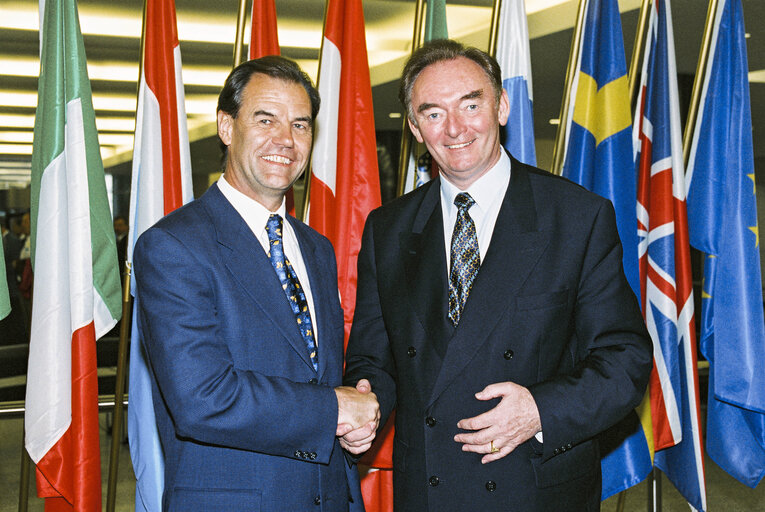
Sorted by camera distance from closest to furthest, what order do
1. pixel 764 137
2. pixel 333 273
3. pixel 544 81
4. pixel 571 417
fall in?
pixel 571 417
pixel 333 273
pixel 544 81
pixel 764 137

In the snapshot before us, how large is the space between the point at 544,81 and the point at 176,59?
6.77 metres

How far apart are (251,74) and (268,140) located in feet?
0.64

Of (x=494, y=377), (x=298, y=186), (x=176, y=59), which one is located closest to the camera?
(x=494, y=377)

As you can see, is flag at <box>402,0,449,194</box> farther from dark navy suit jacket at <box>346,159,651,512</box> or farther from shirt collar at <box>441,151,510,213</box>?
dark navy suit jacket at <box>346,159,651,512</box>

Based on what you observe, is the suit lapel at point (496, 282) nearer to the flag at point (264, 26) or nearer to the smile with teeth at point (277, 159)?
the smile with teeth at point (277, 159)

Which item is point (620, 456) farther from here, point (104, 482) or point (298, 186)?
point (298, 186)

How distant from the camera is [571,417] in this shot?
163cm

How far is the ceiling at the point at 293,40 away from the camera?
6.43m

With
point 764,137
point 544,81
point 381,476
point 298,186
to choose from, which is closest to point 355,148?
point 381,476

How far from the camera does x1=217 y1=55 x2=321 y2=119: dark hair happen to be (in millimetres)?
1942

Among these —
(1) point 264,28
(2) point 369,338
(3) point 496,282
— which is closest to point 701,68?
(1) point 264,28

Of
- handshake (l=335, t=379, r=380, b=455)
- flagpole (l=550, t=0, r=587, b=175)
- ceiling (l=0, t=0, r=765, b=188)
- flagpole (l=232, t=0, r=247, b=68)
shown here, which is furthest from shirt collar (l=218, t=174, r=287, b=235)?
ceiling (l=0, t=0, r=765, b=188)

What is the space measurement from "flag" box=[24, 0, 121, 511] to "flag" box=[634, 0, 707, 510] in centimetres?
214

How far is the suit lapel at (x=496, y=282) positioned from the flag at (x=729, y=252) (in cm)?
154
